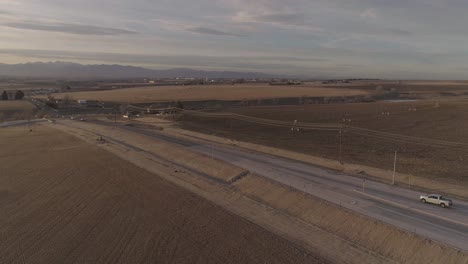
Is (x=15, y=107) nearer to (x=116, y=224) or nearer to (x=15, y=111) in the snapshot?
(x=15, y=111)

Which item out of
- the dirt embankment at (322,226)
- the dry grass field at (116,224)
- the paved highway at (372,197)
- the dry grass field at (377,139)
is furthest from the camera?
the dry grass field at (377,139)

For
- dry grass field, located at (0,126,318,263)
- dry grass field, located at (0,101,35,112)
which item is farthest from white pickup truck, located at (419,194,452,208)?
dry grass field, located at (0,101,35,112)

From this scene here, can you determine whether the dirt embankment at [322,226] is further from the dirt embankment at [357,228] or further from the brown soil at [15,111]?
the brown soil at [15,111]

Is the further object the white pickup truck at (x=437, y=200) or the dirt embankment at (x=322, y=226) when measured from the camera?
the white pickup truck at (x=437, y=200)

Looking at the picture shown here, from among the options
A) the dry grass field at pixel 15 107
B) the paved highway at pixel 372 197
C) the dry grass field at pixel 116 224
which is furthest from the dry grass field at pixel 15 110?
the paved highway at pixel 372 197

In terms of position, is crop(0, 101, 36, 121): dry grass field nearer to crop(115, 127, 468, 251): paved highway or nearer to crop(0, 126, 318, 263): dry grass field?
crop(0, 126, 318, 263): dry grass field
